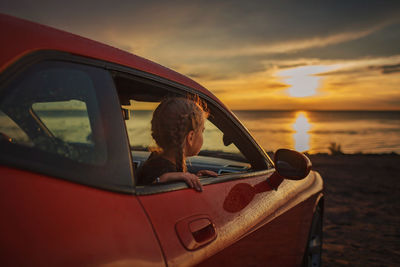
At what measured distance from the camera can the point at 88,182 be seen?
1027 mm

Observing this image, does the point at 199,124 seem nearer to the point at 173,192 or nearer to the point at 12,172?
the point at 173,192

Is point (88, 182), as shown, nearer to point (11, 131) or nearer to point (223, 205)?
point (11, 131)

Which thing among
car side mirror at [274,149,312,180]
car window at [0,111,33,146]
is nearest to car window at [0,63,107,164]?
car window at [0,111,33,146]

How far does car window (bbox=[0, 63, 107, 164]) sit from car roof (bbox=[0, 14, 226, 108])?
6 cm

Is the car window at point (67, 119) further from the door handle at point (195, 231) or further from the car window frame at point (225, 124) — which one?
the door handle at point (195, 231)

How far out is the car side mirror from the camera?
214 centimetres

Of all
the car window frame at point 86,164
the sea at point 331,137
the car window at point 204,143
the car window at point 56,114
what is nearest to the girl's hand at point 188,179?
the car window at point 204,143

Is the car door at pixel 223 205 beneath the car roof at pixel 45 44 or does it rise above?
beneath

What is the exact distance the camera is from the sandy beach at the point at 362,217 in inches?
170

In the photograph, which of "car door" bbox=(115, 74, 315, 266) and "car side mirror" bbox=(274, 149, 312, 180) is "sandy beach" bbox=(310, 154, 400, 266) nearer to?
"car door" bbox=(115, 74, 315, 266)

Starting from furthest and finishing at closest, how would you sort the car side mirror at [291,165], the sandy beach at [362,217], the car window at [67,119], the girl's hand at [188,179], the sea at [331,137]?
the sea at [331,137] < the sandy beach at [362,217] < the car side mirror at [291,165] < the girl's hand at [188,179] < the car window at [67,119]

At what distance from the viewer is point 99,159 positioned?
1127 mm

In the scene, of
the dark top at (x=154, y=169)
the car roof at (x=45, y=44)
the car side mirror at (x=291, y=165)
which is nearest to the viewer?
the car roof at (x=45, y=44)

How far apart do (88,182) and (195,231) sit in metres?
0.54
